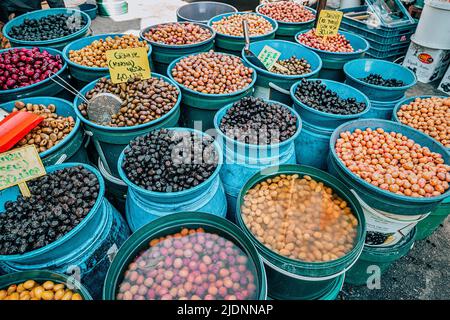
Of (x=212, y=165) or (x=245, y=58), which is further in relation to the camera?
(x=245, y=58)

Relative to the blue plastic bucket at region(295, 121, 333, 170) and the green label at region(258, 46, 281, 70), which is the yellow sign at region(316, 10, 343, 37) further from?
the blue plastic bucket at region(295, 121, 333, 170)

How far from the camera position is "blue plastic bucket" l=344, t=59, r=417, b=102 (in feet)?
9.96

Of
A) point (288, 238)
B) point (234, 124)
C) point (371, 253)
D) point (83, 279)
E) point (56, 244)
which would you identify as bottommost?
point (371, 253)

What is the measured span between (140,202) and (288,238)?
3.53ft

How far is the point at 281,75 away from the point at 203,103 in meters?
0.87

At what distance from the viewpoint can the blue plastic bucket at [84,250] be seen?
5.75 ft

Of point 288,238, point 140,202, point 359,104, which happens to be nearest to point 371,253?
point 288,238

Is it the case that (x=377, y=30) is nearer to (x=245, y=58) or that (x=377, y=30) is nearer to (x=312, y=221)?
(x=245, y=58)

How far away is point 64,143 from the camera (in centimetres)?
233

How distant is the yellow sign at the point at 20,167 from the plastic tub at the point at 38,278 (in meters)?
0.57

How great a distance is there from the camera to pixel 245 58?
129 inches

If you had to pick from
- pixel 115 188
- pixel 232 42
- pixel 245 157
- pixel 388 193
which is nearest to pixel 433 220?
pixel 388 193

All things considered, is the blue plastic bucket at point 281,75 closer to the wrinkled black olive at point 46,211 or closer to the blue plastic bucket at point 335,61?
the blue plastic bucket at point 335,61

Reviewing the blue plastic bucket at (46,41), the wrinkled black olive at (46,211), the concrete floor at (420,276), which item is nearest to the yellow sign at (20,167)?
the wrinkled black olive at (46,211)
